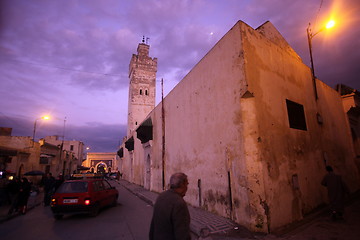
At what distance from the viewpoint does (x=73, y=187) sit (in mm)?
7582

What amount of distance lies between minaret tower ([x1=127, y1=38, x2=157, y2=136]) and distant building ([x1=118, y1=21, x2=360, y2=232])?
27.1 m

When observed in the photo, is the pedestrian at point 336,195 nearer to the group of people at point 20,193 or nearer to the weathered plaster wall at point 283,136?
the weathered plaster wall at point 283,136

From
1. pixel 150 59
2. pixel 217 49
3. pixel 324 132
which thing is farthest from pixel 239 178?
pixel 150 59

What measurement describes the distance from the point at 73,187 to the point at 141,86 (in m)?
31.6

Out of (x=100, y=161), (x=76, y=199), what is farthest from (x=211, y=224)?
(x=100, y=161)

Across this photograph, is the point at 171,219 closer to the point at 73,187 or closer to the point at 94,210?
the point at 94,210

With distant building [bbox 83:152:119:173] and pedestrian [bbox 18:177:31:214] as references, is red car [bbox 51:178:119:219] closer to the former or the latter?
pedestrian [bbox 18:177:31:214]

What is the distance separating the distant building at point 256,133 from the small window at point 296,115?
1.6 inches

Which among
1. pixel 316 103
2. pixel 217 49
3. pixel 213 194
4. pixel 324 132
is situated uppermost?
pixel 217 49

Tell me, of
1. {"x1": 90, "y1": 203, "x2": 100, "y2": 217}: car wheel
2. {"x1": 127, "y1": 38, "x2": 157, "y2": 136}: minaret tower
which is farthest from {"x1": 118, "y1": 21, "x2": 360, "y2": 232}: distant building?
{"x1": 127, "y1": 38, "x2": 157, "y2": 136}: minaret tower

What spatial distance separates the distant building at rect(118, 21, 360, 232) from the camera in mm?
5484

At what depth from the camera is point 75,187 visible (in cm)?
757

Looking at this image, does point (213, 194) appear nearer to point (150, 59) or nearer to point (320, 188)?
point (320, 188)

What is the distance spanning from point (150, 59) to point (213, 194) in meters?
36.3
